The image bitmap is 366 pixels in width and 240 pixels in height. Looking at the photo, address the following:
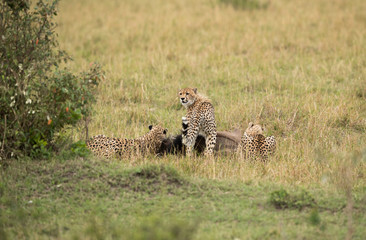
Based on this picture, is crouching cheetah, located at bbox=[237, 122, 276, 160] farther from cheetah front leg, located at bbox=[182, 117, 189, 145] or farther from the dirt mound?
the dirt mound

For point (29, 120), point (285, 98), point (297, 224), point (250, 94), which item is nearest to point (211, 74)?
point (250, 94)

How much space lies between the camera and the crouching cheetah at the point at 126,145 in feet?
24.7

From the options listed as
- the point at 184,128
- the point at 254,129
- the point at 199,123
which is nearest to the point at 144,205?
the point at 184,128

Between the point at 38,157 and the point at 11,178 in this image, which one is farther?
the point at 38,157

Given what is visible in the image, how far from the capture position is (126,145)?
780cm

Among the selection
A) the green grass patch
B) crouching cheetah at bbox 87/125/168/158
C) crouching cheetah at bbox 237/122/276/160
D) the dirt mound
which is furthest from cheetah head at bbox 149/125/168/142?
the dirt mound

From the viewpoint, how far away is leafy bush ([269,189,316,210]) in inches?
224

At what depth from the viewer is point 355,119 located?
30.0 ft

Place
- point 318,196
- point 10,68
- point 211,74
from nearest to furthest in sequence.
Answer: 1. point 318,196
2. point 10,68
3. point 211,74

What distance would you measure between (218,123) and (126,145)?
7.29 ft

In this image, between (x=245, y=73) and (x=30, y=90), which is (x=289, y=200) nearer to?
(x=30, y=90)

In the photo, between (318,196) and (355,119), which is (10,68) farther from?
(355,119)

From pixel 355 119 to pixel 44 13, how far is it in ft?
18.1

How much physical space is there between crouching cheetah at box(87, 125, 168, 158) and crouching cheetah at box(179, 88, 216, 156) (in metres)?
0.44
